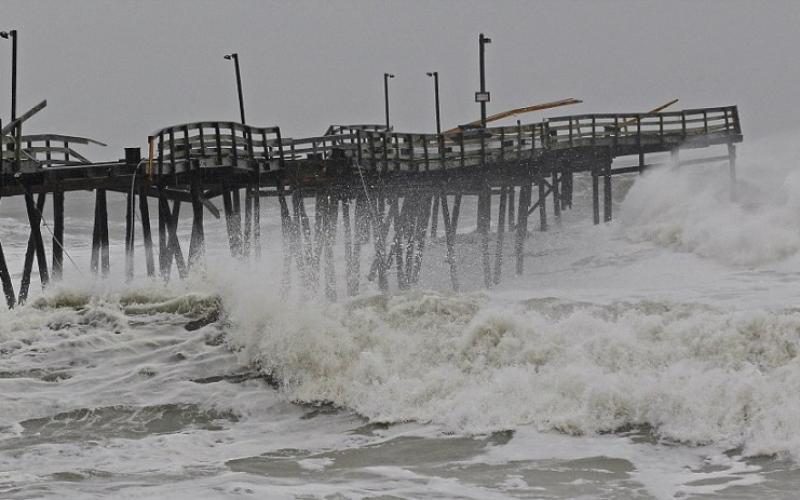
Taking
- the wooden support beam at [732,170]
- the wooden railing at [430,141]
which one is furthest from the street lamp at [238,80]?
the wooden support beam at [732,170]

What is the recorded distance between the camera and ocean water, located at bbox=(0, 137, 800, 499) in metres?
13.1

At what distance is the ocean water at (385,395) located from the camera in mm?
13141

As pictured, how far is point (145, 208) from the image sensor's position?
24203 millimetres

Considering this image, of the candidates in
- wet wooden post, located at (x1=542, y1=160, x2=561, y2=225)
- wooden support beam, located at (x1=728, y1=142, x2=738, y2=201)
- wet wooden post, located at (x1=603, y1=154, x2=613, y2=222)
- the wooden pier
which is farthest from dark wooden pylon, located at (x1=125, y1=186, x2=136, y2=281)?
wooden support beam, located at (x1=728, y1=142, x2=738, y2=201)

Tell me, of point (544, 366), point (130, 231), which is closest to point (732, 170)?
point (130, 231)

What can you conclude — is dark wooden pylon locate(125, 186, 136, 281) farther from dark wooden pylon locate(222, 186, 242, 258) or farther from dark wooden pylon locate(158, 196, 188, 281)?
dark wooden pylon locate(222, 186, 242, 258)

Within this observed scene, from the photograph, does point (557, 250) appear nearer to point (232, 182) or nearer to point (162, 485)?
point (232, 182)

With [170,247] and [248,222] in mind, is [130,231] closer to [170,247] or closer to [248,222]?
[170,247]

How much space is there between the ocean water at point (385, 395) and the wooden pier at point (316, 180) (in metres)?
2.06

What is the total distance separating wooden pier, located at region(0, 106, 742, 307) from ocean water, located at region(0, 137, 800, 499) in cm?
206

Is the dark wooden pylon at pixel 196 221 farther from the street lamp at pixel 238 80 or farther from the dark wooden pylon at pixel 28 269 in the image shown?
the street lamp at pixel 238 80

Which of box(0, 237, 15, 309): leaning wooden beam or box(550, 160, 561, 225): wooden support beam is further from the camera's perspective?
box(550, 160, 561, 225): wooden support beam

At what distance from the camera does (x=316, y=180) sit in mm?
26297

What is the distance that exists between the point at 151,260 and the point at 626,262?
14.4m
